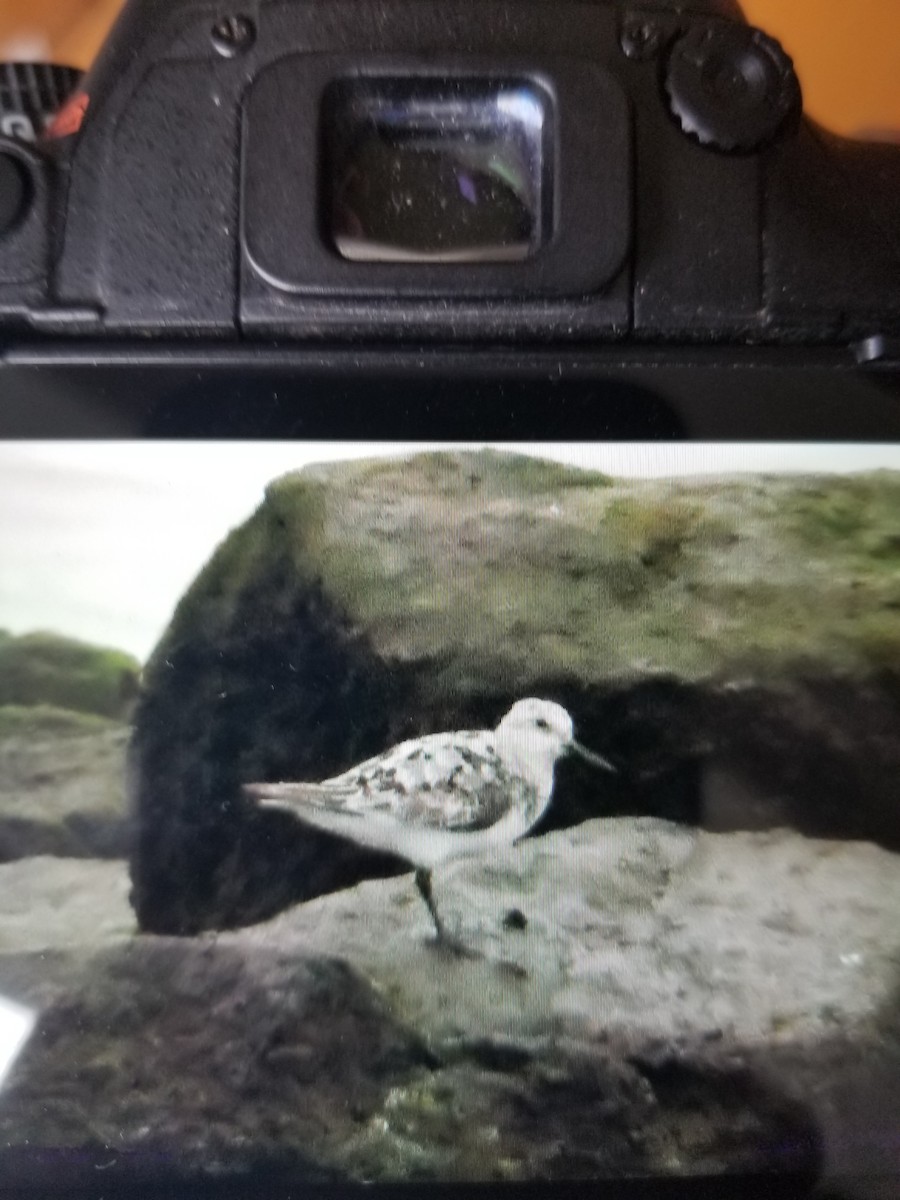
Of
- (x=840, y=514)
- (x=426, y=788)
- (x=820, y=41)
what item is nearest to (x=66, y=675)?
(x=426, y=788)

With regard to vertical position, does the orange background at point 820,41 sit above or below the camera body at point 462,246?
above

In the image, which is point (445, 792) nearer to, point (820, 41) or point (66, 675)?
point (66, 675)

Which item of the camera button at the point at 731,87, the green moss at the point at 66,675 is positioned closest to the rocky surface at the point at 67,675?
the green moss at the point at 66,675

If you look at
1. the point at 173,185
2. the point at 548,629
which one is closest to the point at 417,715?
the point at 548,629

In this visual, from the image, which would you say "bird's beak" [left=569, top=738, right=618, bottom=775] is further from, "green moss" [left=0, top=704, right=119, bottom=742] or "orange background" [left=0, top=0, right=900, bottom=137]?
"orange background" [left=0, top=0, right=900, bottom=137]

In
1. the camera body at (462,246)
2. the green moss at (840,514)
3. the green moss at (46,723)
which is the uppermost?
the camera body at (462,246)

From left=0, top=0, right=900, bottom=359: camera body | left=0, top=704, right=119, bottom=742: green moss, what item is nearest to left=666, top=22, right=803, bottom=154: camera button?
left=0, top=0, right=900, bottom=359: camera body

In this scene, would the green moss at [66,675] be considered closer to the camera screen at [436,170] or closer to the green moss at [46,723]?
the green moss at [46,723]
